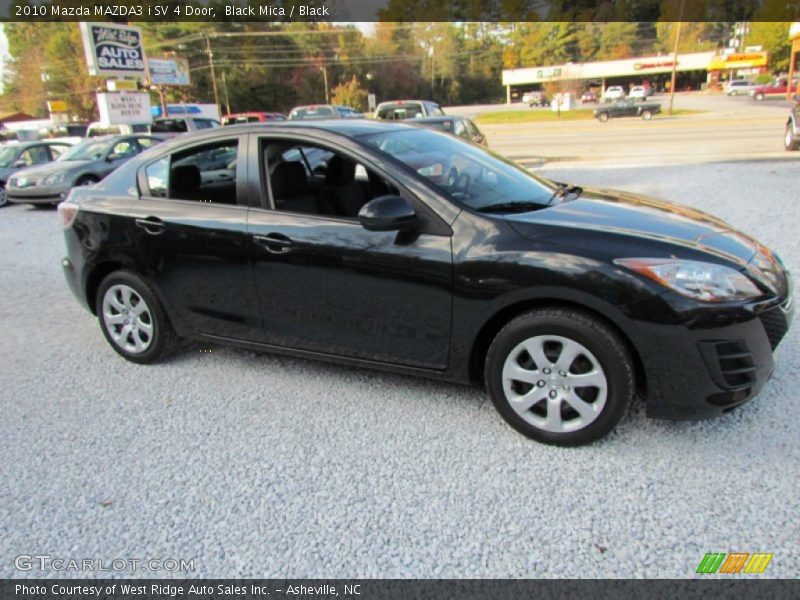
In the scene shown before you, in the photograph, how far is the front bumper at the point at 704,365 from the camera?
262 centimetres

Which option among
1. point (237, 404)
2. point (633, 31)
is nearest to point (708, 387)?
point (237, 404)

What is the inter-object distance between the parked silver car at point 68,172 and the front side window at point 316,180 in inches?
388

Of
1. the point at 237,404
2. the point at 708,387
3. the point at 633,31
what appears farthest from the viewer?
the point at 633,31

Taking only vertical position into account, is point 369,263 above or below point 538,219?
below

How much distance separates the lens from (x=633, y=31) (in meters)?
88.9

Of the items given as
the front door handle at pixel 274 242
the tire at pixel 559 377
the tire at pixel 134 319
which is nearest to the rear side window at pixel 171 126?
the tire at pixel 134 319

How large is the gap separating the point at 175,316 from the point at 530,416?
246 cm

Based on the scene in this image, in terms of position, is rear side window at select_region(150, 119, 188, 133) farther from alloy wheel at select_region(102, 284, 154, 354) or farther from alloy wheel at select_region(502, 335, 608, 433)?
alloy wheel at select_region(502, 335, 608, 433)

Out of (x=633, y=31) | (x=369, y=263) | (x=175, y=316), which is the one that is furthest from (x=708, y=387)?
(x=633, y=31)

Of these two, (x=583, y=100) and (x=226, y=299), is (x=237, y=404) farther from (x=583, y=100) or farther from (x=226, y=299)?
(x=583, y=100)

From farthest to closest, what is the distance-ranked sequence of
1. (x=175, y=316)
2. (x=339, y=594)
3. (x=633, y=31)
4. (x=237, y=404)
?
(x=633, y=31), (x=175, y=316), (x=237, y=404), (x=339, y=594)

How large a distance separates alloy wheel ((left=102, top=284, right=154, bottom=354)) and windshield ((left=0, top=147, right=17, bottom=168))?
12.4 m

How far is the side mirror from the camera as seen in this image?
295cm

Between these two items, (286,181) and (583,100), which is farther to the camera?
(583,100)
